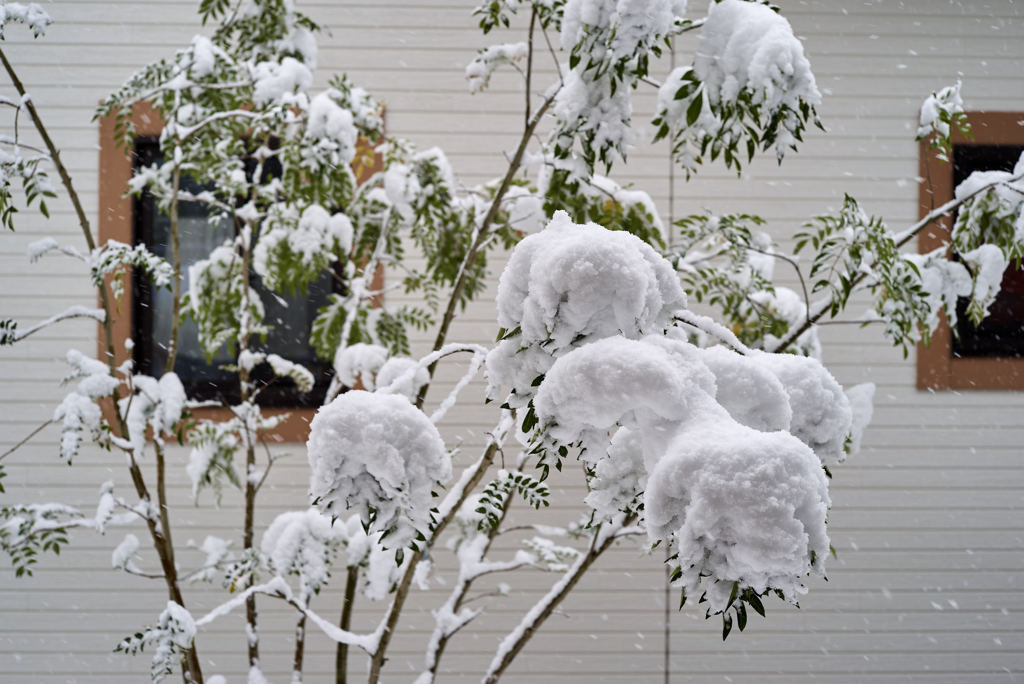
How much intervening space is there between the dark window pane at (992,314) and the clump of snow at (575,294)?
12.8ft

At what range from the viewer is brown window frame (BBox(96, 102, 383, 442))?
390 cm


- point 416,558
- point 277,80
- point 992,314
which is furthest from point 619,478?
point 992,314

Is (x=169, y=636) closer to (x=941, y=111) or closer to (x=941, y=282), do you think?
(x=941, y=282)

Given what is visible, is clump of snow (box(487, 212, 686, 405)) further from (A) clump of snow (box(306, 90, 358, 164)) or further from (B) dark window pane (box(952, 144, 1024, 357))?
(B) dark window pane (box(952, 144, 1024, 357))

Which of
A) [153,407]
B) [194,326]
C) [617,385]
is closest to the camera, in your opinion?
[617,385]

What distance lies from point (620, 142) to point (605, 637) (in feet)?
10.5

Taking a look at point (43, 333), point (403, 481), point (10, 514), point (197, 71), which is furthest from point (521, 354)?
point (43, 333)

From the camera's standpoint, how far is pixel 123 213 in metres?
3.94

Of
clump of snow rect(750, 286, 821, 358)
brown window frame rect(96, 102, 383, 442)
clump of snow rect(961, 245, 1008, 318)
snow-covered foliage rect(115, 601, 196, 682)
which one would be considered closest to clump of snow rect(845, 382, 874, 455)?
clump of snow rect(750, 286, 821, 358)

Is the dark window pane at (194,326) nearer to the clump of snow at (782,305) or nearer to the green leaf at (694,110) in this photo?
the clump of snow at (782,305)

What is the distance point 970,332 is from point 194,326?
425 cm

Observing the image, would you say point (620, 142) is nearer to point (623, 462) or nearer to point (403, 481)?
point (623, 462)

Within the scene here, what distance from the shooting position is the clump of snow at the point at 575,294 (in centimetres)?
91

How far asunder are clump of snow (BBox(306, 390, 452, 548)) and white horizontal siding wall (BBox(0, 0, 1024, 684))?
9.51 ft
